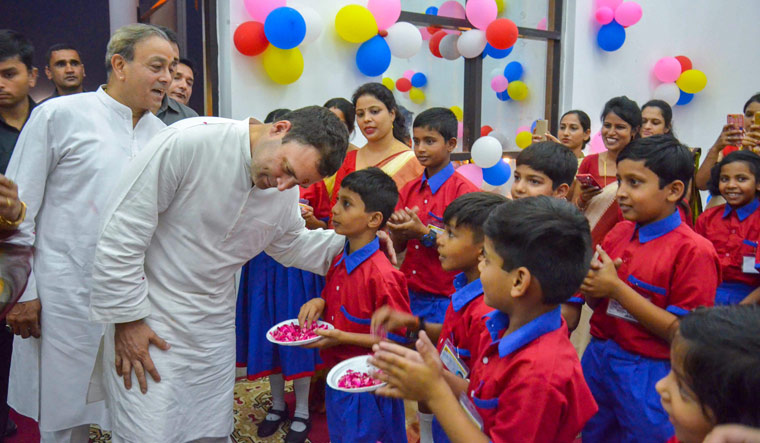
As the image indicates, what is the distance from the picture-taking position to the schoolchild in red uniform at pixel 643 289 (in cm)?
151

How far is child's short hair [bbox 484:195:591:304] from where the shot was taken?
116cm

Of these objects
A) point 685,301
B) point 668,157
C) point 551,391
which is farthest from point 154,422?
point 668,157

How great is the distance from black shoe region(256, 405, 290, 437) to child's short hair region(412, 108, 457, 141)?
147 centimetres

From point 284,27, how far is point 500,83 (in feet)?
8.17

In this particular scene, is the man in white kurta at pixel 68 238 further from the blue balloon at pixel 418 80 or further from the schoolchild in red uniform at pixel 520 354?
the blue balloon at pixel 418 80

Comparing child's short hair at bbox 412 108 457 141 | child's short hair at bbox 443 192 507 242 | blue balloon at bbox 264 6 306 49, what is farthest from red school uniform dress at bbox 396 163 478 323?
Result: blue balloon at bbox 264 6 306 49

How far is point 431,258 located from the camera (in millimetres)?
2340

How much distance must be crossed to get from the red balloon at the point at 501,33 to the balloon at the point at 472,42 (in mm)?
87

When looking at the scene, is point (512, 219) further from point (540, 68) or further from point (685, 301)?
point (540, 68)

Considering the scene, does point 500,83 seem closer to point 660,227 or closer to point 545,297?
point 660,227

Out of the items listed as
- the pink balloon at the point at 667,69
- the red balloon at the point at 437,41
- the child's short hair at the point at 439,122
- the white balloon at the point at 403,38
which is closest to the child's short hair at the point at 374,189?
the child's short hair at the point at 439,122

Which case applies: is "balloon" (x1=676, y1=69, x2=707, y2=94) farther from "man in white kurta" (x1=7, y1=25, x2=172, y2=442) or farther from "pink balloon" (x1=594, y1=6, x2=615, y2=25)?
"man in white kurta" (x1=7, y1=25, x2=172, y2=442)

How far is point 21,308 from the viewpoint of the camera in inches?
69.4

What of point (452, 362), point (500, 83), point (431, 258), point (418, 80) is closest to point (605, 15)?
point (500, 83)
